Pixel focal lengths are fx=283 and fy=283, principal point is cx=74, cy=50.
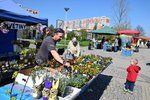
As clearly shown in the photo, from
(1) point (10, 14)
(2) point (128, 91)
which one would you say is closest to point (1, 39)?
(1) point (10, 14)

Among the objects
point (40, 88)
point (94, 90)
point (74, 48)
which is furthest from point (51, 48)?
point (74, 48)

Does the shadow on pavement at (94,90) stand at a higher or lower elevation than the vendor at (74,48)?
lower

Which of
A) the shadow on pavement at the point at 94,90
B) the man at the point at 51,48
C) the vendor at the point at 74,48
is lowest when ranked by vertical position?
the shadow on pavement at the point at 94,90

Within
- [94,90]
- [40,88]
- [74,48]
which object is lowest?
[94,90]

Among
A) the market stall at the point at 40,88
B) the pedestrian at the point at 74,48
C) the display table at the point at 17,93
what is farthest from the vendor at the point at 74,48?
the display table at the point at 17,93

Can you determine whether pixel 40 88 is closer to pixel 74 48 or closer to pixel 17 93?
pixel 17 93

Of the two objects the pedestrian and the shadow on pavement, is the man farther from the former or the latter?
the pedestrian

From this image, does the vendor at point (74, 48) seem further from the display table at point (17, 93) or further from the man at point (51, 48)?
the display table at point (17, 93)

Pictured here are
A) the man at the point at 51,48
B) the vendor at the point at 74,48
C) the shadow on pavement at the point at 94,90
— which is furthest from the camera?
the vendor at the point at 74,48

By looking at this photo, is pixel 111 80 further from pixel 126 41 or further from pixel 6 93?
pixel 126 41

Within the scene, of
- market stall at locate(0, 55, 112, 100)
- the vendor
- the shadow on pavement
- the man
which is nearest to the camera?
market stall at locate(0, 55, 112, 100)

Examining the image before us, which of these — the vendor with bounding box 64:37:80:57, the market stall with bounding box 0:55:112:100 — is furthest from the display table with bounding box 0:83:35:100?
the vendor with bounding box 64:37:80:57

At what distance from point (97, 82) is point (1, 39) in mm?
4195

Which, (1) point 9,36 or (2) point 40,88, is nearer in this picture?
(2) point 40,88
